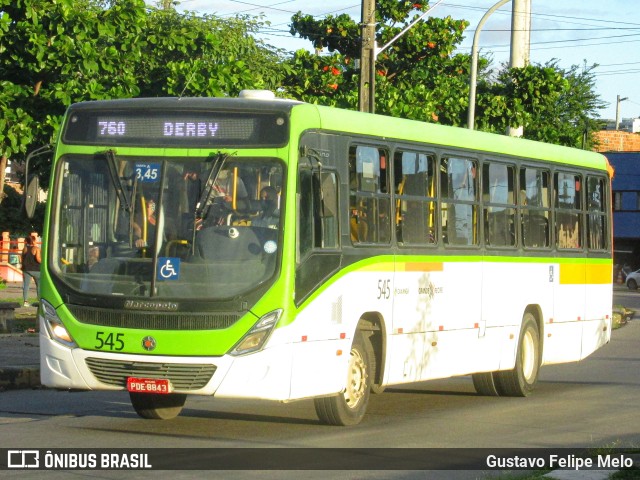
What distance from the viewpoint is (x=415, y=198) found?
1426cm

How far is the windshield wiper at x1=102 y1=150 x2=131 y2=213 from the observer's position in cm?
1202

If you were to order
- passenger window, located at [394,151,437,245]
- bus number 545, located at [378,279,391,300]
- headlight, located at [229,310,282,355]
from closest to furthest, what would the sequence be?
headlight, located at [229,310,282,355] < bus number 545, located at [378,279,391,300] < passenger window, located at [394,151,437,245]

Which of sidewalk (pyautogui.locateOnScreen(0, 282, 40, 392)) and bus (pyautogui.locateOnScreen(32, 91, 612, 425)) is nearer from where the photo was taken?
bus (pyautogui.locateOnScreen(32, 91, 612, 425))

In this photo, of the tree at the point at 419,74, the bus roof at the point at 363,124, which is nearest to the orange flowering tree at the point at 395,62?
the tree at the point at 419,74

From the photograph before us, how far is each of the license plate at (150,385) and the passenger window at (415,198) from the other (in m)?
3.34

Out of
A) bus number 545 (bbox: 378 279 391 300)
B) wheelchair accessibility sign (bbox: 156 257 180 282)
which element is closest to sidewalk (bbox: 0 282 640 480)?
bus number 545 (bbox: 378 279 391 300)

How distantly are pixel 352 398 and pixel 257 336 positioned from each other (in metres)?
1.73

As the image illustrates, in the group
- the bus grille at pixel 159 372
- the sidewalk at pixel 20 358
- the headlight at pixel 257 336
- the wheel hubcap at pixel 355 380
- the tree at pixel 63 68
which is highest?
the tree at pixel 63 68

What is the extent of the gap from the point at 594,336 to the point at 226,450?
9003mm

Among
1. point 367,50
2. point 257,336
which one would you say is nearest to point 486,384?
point 257,336

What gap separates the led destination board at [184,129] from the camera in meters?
12.0

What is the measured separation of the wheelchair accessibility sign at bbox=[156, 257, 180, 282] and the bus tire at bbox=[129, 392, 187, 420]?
1.79m

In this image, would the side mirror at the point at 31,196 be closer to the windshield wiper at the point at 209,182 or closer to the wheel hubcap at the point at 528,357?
the windshield wiper at the point at 209,182

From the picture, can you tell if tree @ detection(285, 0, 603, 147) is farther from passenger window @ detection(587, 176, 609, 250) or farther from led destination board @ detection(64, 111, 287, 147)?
led destination board @ detection(64, 111, 287, 147)
